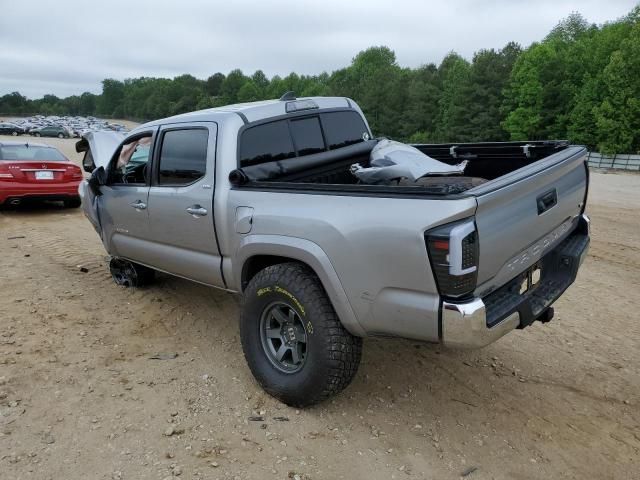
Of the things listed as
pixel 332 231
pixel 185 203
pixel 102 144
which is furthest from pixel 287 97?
pixel 102 144

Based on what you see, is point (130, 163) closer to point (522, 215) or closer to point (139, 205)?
point (139, 205)

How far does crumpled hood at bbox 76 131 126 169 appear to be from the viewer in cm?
588

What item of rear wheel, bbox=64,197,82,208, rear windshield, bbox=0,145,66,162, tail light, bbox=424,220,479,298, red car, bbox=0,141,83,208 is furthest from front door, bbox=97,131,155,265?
rear windshield, bbox=0,145,66,162

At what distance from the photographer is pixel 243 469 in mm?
2838

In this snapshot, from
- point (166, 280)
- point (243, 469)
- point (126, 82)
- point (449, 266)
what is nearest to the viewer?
point (449, 266)

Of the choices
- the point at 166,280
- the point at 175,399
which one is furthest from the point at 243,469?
the point at 166,280

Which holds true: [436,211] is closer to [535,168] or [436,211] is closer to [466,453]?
[535,168]

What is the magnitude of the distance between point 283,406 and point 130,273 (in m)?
2.96

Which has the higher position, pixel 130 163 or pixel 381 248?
pixel 130 163

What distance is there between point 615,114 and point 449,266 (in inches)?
1225

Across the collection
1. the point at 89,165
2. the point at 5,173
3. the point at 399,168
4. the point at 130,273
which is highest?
the point at 399,168

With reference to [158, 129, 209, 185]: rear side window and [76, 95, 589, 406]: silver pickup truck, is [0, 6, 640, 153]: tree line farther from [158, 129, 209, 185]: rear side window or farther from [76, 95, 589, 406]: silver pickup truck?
[158, 129, 209, 185]: rear side window

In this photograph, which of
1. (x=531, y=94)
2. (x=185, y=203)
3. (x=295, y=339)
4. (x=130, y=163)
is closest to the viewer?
(x=295, y=339)

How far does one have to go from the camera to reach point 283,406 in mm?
3436
